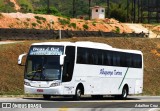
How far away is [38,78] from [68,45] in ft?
8.40

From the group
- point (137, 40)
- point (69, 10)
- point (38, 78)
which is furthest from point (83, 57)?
point (69, 10)

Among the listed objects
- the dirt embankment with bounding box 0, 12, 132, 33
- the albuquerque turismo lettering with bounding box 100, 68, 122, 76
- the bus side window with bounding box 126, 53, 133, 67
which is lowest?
the albuquerque turismo lettering with bounding box 100, 68, 122, 76

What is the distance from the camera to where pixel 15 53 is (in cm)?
4531

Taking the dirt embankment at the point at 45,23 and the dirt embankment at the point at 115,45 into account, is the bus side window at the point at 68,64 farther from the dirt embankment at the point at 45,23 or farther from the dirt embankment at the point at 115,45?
the dirt embankment at the point at 45,23

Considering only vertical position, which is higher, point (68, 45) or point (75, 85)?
point (68, 45)

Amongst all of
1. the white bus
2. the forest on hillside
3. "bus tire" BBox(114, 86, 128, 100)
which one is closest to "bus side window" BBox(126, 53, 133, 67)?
the white bus

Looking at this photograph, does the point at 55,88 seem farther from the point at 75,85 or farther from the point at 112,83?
the point at 112,83

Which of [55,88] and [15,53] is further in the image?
[15,53]

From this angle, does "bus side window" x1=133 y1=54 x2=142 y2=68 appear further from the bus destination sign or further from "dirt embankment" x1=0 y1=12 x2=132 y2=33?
"dirt embankment" x1=0 y1=12 x2=132 y2=33

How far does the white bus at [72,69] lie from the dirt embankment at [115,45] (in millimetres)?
8348

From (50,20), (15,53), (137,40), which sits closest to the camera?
(15,53)

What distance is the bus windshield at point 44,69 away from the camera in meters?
27.4

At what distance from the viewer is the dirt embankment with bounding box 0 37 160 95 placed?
128 ft

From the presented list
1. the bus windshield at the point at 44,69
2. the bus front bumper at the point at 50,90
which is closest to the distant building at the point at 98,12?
the bus windshield at the point at 44,69
